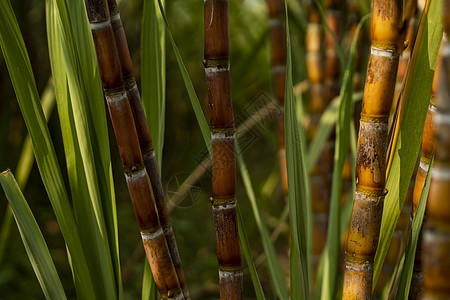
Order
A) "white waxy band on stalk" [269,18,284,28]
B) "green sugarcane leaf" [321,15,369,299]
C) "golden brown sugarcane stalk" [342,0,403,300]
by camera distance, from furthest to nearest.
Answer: "white waxy band on stalk" [269,18,284,28] → "green sugarcane leaf" [321,15,369,299] → "golden brown sugarcane stalk" [342,0,403,300]

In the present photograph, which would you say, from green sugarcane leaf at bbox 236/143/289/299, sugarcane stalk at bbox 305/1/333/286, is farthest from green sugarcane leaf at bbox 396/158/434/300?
sugarcane stalk at bbox 305/1/333/286

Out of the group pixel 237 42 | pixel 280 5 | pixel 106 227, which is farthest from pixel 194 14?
pixel 106 227

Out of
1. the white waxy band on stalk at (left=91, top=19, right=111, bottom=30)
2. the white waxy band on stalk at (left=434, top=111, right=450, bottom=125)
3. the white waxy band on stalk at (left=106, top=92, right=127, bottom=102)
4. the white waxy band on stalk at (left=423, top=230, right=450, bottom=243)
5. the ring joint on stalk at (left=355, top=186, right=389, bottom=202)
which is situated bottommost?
the ring joint on stalk at (left=355, top=186, right=389, bottom=202)

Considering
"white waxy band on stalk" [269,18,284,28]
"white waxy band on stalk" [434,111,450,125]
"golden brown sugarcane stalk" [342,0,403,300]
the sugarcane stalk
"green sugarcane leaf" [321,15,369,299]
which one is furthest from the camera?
the sugarcane stalk

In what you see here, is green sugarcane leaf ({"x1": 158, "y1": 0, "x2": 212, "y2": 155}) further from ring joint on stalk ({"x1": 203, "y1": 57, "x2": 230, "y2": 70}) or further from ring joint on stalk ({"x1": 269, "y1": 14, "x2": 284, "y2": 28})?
ring joint on stalk ({"x1": 269, "y1": 14, "x2": 284, "y2": 28})

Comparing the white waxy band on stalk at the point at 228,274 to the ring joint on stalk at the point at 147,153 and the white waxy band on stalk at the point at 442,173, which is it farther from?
the white waxy band on stalk at the point at 442,173

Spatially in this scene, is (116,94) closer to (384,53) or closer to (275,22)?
(384,53)
